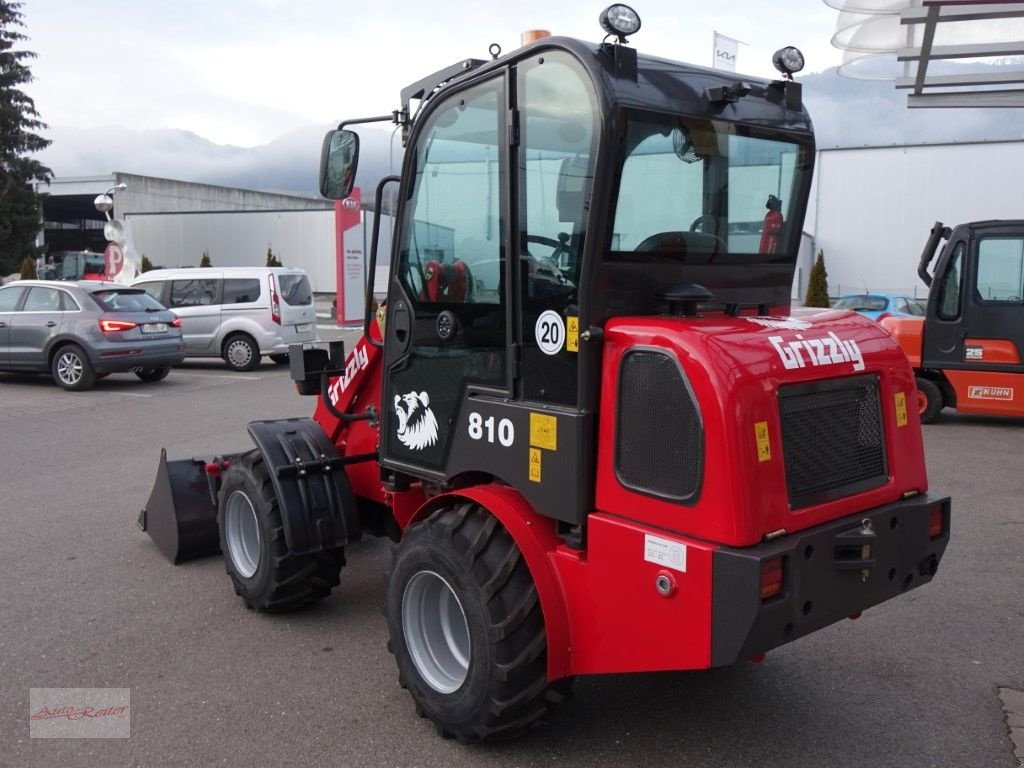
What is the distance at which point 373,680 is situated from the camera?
4039 mm

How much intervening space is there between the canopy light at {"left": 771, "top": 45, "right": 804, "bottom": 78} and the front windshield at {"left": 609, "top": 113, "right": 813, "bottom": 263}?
0.28 meters

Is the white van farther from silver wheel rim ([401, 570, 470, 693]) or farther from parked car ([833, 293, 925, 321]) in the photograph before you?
silver wheel rim ([401, 570, 470, 693])

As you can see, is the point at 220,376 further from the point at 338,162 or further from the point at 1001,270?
the point at 338,162

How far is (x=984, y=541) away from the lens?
6164 millimetres

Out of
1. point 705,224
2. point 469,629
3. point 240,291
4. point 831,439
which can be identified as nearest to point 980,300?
point 705,224

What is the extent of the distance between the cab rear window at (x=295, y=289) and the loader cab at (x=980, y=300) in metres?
10.2

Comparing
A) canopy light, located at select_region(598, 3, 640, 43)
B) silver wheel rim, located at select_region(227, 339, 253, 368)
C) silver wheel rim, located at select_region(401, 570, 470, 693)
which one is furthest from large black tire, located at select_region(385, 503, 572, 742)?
silver wheel rim, located at select_region(227, 339, 253, 368)

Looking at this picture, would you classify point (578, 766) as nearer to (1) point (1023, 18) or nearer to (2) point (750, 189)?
(2) point (750, 189)

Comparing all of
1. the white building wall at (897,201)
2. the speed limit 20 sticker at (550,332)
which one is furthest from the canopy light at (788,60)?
the white building wall at (897,201)

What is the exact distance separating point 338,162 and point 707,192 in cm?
166

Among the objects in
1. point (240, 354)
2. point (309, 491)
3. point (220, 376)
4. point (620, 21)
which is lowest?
point (220, 376)

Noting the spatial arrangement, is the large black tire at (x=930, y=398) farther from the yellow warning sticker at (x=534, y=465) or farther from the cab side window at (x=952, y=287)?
the yellow warning sticker at (x=534, y=465)

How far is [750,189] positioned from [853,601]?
159 centimetres

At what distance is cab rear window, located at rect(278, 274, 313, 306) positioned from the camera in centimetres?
1594
